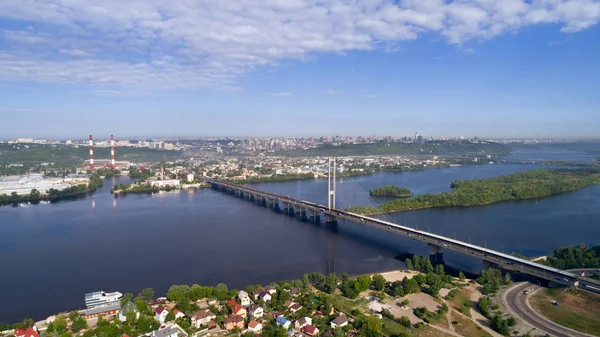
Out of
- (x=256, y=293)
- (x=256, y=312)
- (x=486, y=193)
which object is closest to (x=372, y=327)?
(x=256, y=312)

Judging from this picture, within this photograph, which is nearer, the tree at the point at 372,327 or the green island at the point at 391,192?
the tree at the point at 372,327

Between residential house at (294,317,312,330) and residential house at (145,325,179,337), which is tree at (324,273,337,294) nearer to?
residential house at (294,317,312,330)

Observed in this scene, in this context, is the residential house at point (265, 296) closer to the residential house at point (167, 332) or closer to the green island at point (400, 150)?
the residential house at point (167, 332)

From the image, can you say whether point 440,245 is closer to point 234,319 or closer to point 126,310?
point 234,319

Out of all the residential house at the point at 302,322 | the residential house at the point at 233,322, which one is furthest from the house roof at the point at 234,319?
the residential house at the point at 302,322

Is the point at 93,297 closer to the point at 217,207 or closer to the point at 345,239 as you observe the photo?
the point at 345,239

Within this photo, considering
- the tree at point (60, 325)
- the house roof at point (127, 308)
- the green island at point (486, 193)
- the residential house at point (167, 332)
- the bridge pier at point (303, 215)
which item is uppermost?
the green island at point (486, 193)
